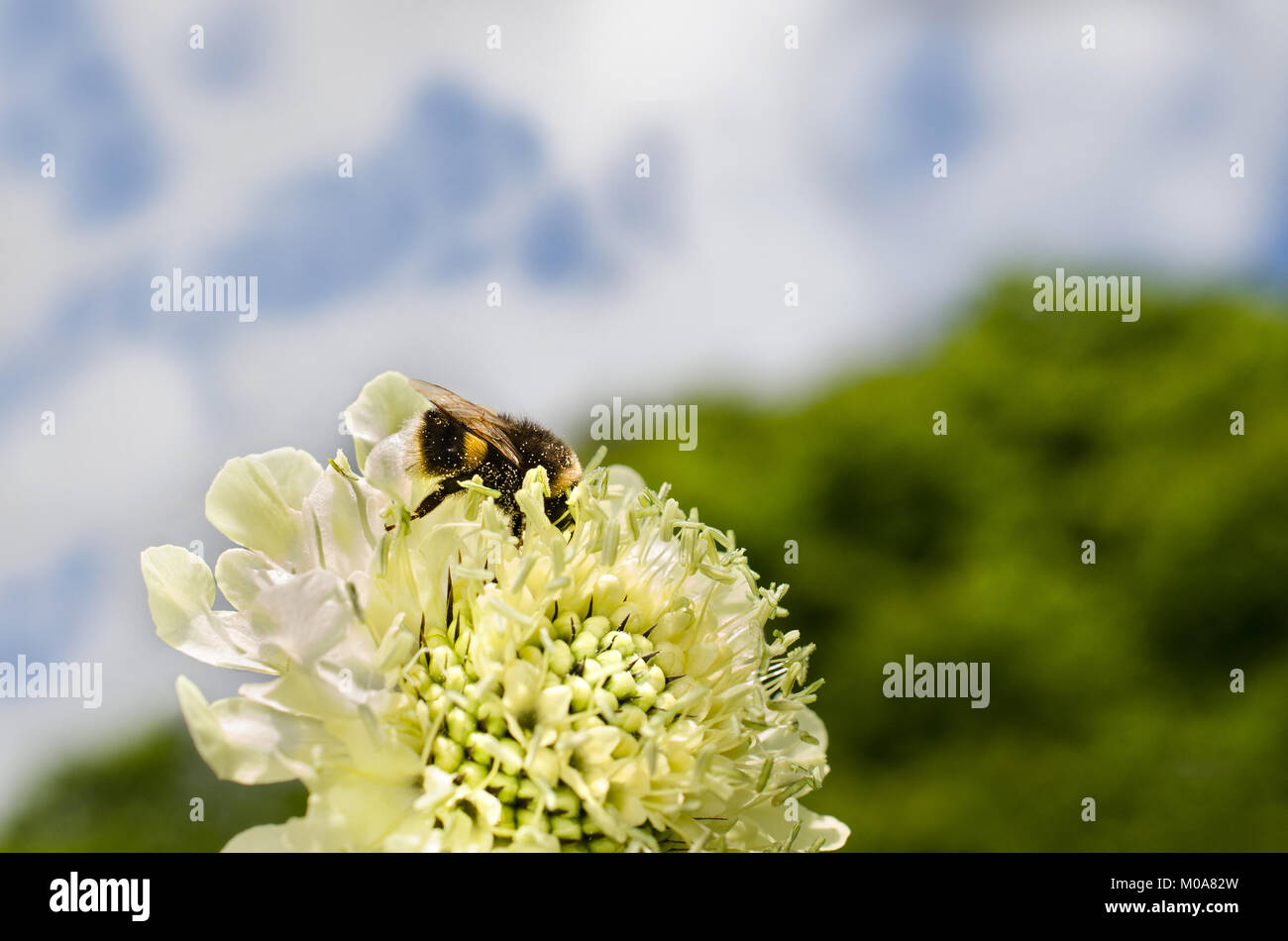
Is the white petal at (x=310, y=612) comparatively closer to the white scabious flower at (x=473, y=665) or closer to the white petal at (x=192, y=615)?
the white scabious flower at (x=473, y=665)

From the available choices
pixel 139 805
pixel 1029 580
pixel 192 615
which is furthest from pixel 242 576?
pixel 139 805

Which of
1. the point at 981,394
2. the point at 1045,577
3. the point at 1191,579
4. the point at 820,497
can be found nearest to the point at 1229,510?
the point at 1191,579

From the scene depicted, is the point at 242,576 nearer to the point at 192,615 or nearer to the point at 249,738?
the point at 192,615

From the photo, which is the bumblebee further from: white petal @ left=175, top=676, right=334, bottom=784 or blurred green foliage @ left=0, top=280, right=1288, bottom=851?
blurred green foliage @ left=0, top=280, right=1288, bottom=851

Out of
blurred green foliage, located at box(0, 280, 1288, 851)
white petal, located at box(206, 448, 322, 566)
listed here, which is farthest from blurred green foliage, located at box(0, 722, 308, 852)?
white petal, located at box(206, 448, 322, 566)
